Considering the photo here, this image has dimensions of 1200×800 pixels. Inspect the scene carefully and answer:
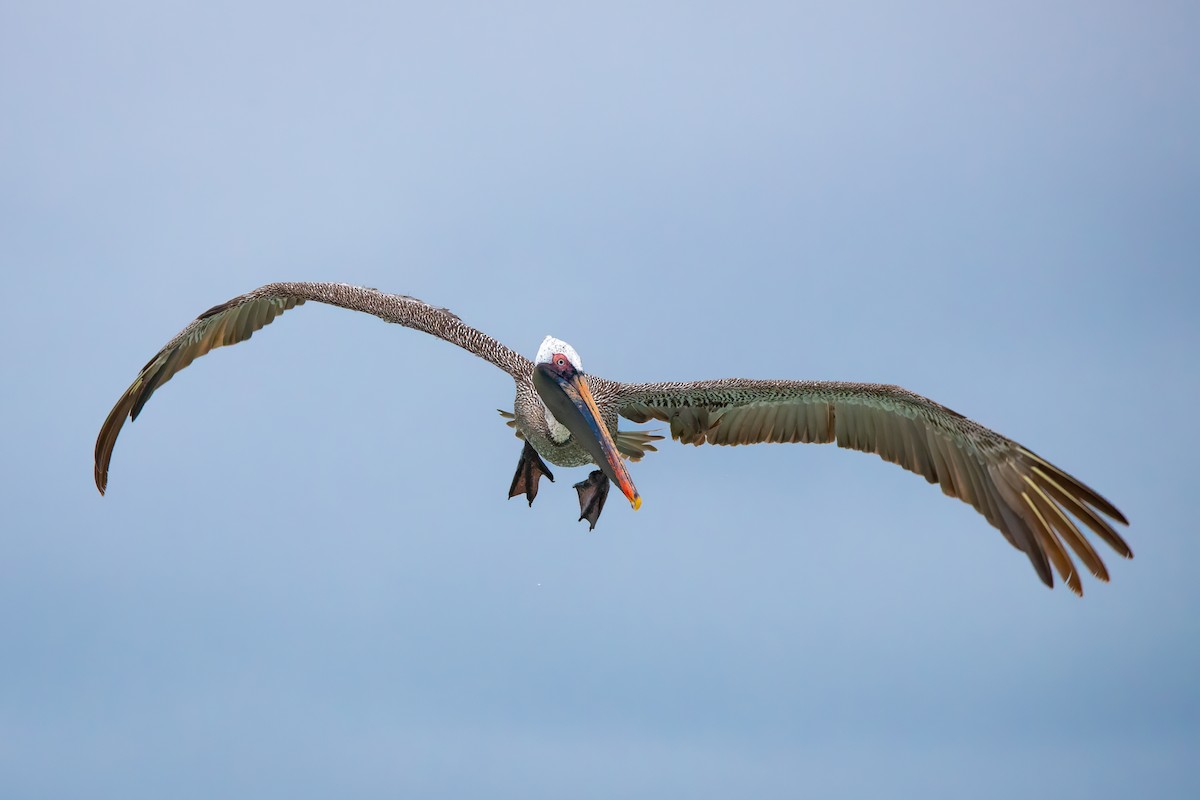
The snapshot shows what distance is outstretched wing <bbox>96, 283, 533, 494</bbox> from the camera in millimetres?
13516

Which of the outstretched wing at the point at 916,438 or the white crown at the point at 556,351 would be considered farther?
the white crown at the point at 556,351

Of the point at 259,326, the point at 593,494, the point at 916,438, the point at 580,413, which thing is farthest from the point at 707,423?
the point at 259,326

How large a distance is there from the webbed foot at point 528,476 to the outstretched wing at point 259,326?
1.20 metres

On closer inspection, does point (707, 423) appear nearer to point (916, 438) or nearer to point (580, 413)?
point (580, 413)

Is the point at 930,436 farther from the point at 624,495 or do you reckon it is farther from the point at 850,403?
the point at 624,495

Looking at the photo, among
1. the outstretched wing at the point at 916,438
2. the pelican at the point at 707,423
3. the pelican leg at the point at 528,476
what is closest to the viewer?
the outstretched wing at the point at 916,438

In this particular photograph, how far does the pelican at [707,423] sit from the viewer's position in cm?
1116

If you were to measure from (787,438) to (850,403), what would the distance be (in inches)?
36.8

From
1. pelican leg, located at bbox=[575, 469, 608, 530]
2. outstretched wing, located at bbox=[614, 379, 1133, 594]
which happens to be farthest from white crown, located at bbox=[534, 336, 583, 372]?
pelican leg, located at bbox=[575, 469, 608, 530]

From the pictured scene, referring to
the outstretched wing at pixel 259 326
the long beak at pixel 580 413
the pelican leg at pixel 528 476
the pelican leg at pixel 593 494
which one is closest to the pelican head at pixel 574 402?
the long beak at pixel 580 413

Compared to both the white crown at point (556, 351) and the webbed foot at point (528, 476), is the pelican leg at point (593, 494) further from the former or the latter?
the white crown at point (556, 351)

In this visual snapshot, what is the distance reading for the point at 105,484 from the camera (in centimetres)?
1434

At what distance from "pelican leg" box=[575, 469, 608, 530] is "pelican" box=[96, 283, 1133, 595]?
0.01 m

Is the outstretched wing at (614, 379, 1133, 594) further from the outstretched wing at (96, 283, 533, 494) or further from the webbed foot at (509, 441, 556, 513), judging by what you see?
the outstretched wing at (96, 283, 533, 494)
